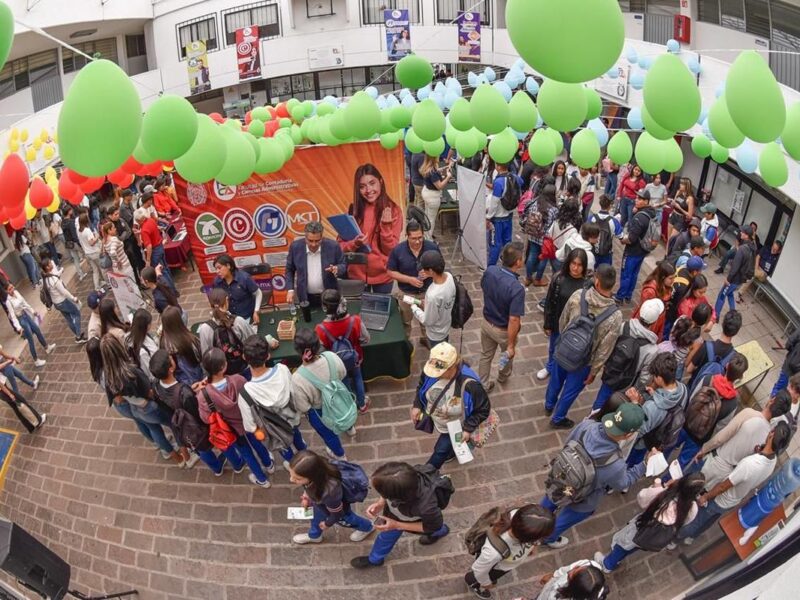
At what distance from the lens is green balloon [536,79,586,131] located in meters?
4.67

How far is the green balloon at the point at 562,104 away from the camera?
467 centimetres

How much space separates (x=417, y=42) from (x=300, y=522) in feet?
65.0

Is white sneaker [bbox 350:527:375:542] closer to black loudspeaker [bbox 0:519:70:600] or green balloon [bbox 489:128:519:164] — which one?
black loudspeaker [bbox 0:519:70:600]

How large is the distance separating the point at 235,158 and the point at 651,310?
153 inches

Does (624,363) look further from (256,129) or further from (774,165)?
(256,129)

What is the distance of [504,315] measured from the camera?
16.8 feet

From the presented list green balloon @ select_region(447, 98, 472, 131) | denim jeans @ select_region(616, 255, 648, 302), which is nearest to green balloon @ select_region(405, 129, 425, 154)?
green balloon @ select_region(447, 98, 472, 131)

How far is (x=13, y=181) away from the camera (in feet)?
15.7

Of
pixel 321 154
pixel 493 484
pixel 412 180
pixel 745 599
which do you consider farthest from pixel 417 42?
pixel 745 599

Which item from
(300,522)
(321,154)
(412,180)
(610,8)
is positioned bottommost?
(300,522)

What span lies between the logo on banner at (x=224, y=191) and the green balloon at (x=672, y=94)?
4.94 metres

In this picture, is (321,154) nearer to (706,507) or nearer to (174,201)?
(174,201)

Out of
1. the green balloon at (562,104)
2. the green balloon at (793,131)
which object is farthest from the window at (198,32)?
the green balloon at (793,131)

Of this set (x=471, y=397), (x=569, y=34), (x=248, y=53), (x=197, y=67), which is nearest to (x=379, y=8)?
(x=248, y=53)
